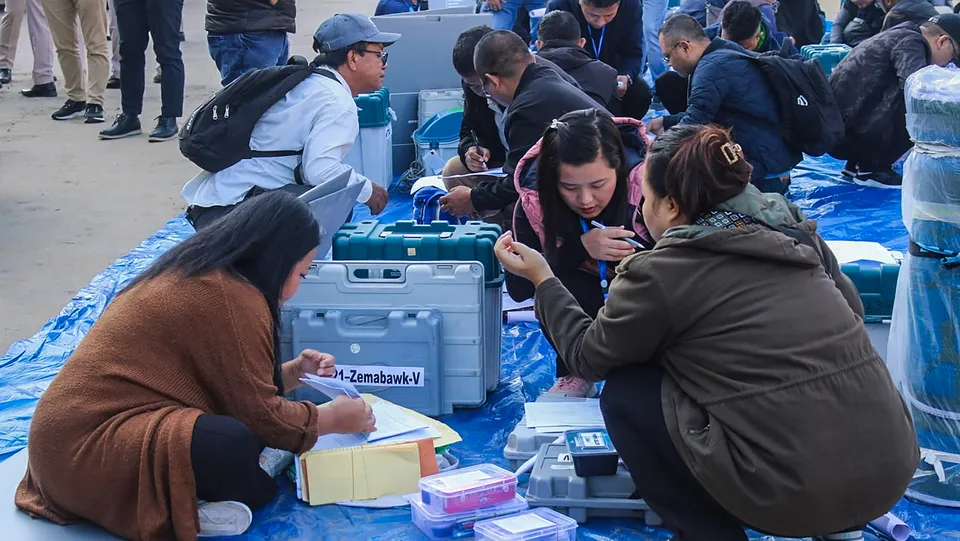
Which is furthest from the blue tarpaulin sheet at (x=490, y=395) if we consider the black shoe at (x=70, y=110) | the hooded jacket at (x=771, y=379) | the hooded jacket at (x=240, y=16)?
the black shoe at (x=70, y=110)

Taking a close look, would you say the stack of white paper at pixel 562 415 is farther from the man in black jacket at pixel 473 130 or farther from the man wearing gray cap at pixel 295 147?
the man in black jacket at pixel 473 130

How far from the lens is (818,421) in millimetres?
1919

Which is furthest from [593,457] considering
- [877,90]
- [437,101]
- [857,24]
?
[857,24]

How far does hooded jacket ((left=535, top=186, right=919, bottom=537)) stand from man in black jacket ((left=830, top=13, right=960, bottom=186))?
366 centimetres

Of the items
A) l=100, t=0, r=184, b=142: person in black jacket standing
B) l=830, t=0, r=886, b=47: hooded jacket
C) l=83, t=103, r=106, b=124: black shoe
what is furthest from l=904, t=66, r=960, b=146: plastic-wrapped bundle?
l=83, t=103, r=106, b=124: black shoe

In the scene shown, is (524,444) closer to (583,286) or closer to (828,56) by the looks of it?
(583,286)

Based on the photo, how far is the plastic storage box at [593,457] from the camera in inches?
96.3

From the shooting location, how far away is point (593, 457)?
245 cm

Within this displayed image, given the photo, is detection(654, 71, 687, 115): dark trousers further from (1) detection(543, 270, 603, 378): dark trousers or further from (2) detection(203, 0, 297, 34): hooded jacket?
(1) detection(543, 270, 603, 378): dark trousers

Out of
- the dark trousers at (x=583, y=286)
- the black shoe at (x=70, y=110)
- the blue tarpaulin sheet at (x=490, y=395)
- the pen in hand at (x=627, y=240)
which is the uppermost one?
the pen in hand at (x=627, y=240)

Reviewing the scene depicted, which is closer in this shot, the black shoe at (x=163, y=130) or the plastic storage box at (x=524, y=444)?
the plastic storage box at (x=524, y=444)

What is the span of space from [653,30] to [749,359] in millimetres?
6740

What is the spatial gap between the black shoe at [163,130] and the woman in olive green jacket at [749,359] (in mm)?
5496

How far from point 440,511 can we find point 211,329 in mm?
700
